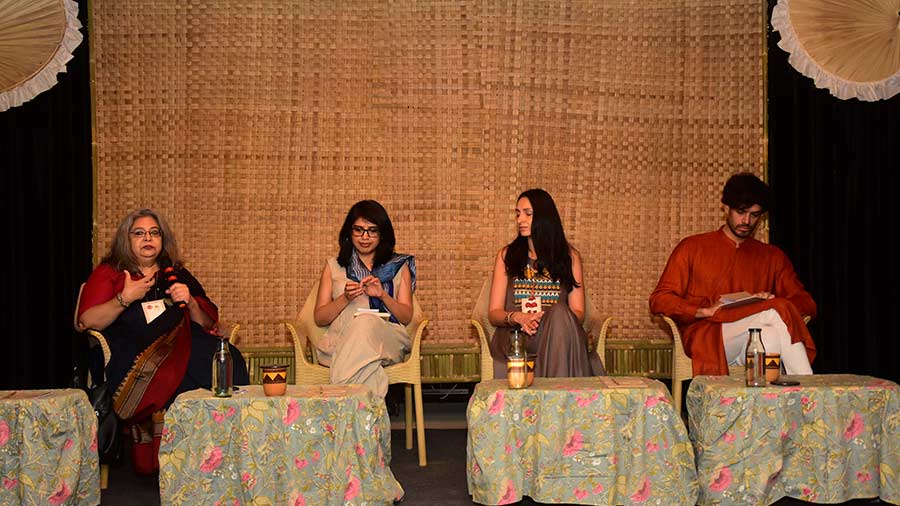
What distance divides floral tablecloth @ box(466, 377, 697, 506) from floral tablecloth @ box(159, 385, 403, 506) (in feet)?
1.48

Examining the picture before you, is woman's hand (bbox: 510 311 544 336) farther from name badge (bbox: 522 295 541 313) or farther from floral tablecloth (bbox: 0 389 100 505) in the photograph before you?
floral tablecloth (bbox: 0 389 100 505)

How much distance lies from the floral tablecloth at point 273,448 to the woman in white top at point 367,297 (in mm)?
1001

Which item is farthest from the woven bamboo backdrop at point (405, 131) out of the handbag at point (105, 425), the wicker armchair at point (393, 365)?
the handbag at point (105, 425)

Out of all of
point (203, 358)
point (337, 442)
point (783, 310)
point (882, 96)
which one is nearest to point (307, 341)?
point (203, 358)

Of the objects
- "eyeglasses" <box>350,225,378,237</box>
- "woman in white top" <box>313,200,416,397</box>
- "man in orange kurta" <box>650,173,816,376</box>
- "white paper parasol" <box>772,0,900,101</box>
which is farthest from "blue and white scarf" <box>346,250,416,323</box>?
"white paper parasol" <box>772,0,900,101</box>

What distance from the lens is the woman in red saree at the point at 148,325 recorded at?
4297 millimetres

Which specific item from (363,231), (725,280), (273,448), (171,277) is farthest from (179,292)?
(725,280)

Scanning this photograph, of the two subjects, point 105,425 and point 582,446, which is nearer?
point 582,446

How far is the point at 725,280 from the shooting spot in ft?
16.6

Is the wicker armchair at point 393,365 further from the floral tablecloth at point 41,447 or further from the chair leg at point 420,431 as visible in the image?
the floral tablecloth at point 41,447

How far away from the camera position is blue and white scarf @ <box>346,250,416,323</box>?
4.96 metres

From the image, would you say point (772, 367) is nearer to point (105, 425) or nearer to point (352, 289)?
point (352, 289)

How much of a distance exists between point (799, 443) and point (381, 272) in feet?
7.03

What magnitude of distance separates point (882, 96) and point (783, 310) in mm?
1206
